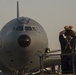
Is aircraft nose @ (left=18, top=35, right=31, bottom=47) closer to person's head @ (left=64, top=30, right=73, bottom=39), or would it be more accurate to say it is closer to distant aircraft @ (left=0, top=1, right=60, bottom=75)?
distant aircraft @ (left=0, top=1, right=60, bottom=75)

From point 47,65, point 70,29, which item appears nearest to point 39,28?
point 47,65

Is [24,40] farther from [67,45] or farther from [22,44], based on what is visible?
[67,45]

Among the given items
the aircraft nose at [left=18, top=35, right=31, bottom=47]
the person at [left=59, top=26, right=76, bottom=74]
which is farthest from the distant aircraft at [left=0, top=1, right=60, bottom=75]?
the person at [left=59, top=26, right=76, bottom=74]

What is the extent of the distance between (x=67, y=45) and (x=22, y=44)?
5081mm

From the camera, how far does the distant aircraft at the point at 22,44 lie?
18.2m

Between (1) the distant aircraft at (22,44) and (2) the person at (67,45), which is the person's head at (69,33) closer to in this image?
(2) the person at (67,45)

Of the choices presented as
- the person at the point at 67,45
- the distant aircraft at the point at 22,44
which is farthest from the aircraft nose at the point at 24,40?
the person at the point at 67,45

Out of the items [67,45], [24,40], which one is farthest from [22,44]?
[67,45]

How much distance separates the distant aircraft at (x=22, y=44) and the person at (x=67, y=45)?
15.0 feet

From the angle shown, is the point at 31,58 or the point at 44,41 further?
the point at 44,41

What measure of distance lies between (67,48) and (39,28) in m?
8.13

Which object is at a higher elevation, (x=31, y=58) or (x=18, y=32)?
(x=18, y=32)

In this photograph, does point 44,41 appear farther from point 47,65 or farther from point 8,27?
point 47,65

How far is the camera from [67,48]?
13141 mm
